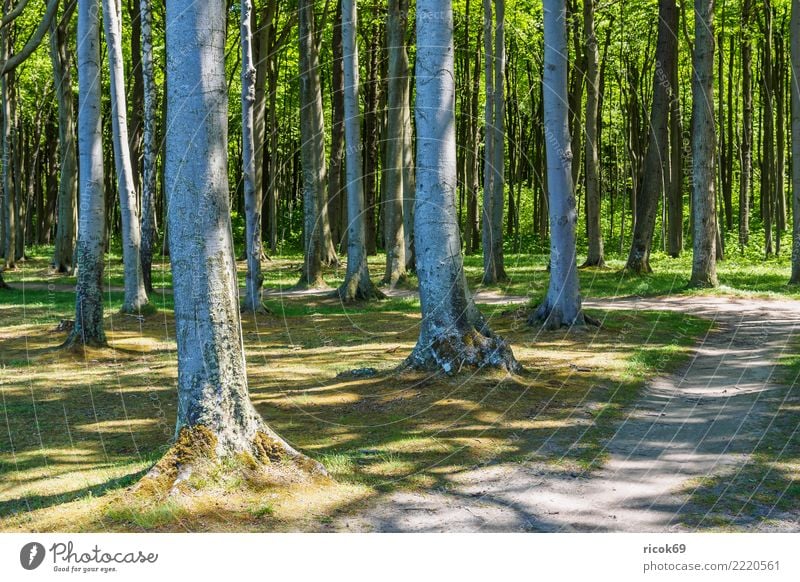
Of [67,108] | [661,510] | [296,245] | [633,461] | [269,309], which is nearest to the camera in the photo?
[661,510]

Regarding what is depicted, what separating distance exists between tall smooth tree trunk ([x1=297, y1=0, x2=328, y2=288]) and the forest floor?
7093 millimetres

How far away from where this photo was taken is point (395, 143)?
2244 centimetres

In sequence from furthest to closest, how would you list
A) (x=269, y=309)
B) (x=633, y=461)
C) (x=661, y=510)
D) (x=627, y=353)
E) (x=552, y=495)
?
(x=269, y=309) < (x=627, y=353) < (x=633, y=461) < (x=552, y=495) < (x=661, y=510)

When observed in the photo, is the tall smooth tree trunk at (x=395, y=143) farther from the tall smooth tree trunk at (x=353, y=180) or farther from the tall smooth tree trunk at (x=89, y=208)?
the tall smooth tree trunk at (x=89, y=208)

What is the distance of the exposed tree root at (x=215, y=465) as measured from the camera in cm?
628

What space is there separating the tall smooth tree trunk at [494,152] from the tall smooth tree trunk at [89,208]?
10684 mm

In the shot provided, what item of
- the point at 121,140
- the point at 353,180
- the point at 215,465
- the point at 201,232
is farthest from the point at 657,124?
the point at 215,465

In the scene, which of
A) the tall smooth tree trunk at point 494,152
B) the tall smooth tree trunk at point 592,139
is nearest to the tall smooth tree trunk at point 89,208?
the tall smooth tree trunk at point 494,152

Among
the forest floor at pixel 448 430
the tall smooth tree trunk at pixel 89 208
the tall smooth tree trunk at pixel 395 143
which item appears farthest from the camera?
the tall smooth tree trunk at pixel 395 143

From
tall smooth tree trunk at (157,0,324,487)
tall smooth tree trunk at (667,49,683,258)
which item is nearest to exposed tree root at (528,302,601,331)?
tall smooth tree trunk at (157,0,324,487)

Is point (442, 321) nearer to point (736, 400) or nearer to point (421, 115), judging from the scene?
point (421, 115)

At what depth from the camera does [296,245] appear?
45.1m

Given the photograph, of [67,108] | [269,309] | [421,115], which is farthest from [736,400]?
[67,108]

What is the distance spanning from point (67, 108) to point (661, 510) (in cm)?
2420
